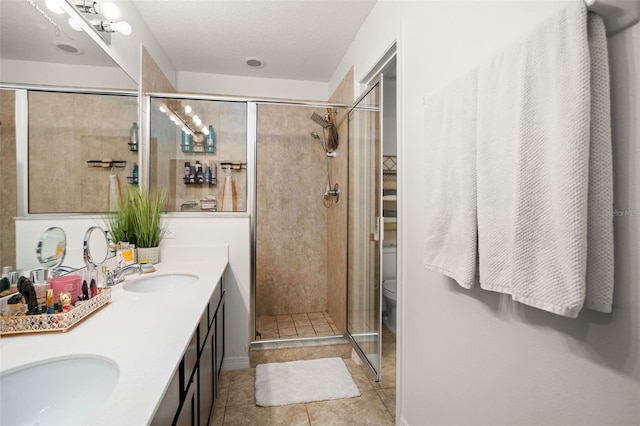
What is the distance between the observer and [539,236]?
748mm

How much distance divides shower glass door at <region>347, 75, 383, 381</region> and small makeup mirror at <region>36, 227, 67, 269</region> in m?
1.60

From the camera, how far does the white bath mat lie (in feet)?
6.48

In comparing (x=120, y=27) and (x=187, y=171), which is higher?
(x=120, y=27)

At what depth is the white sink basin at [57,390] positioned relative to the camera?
0.71 m

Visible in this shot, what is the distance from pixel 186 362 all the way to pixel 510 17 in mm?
1456

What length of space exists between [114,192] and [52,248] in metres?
0.55

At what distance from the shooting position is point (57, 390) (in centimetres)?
77

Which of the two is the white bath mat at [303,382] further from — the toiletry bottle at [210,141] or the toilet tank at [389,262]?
the toiletry bottle at [210,141]

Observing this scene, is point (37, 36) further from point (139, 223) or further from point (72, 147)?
point (139, 223)

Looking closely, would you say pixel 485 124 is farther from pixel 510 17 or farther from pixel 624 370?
pixel 624 370

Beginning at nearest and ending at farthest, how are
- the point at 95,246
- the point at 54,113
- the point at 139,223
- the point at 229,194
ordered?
the point at 54,113 < the point at 95,246 < the point at 139,223 < the point at 229,194

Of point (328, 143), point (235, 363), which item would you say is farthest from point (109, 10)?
point (235, 363)

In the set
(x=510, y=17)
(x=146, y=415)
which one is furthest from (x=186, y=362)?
(x=510, y=17)

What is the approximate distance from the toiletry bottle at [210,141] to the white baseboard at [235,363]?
1840mm
